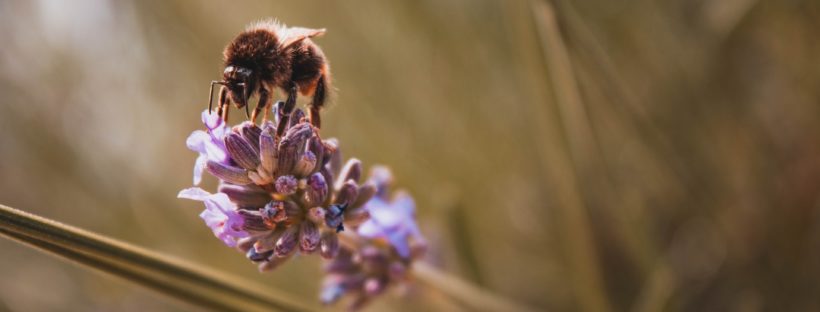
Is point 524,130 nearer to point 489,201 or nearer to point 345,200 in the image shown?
point 489,201

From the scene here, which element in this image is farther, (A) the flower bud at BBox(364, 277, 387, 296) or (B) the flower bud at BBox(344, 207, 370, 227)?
(A) the flower bud at BBox(364, 277, 387, 296)

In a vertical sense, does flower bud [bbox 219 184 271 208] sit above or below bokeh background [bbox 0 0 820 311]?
above

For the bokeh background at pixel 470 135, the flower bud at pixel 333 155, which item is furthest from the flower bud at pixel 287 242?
the bokeh background at pixel 470 135

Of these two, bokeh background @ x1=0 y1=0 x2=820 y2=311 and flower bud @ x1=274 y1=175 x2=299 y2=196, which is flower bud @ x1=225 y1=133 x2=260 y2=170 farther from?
bokeh background @ x1=0 y1=0 x2=820 y2=311

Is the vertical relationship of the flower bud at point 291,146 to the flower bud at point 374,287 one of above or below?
above

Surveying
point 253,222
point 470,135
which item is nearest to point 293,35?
point 253,222

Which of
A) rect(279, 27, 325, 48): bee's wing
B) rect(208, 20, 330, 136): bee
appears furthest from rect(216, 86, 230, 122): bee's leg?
rect(279, 27, 325, 48): bee's wing

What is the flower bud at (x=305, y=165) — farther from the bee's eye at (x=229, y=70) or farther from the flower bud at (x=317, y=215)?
the bee's eye at (x=229, y=70)
